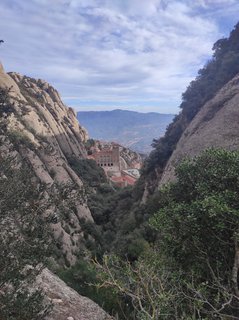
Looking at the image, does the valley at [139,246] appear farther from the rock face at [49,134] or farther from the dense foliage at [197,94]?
the dense foliage at [197,94]

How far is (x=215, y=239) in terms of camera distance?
509 inches

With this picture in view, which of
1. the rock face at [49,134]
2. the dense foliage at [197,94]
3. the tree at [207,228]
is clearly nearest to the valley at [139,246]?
the tree at [207,228]

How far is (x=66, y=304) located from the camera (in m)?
18.2

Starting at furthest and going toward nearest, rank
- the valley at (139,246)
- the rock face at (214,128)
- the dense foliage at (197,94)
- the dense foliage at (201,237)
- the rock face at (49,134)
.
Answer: the dense foliage at (197,94) → the rock face at (49,134) → the rock face at (214,128) → the dense foliage at (201,237) → the valley at (139,246)

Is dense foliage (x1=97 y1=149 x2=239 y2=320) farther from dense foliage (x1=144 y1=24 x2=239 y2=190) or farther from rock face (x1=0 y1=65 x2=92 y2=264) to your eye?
dense foliage (x1=144 y1=24 x2=239 y2=190)

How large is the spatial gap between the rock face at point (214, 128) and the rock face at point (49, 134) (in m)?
12.7

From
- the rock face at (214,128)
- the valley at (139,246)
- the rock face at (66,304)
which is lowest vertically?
the rock face at (66,304)

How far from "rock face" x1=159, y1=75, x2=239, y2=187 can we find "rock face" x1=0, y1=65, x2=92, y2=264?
12.7 metres

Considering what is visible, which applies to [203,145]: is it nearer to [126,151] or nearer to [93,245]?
[93,245]

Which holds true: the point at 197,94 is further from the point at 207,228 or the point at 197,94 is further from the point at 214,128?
the point at 207,228

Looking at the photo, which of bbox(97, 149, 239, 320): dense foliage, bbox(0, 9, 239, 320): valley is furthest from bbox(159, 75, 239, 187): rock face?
bbox(97, 149, 239, 320): dense foliage

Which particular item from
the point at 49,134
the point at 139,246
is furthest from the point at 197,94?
the point at 49,134

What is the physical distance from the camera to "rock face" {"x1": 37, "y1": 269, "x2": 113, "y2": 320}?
667 inches

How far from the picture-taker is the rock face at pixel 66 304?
16953 millimetres
